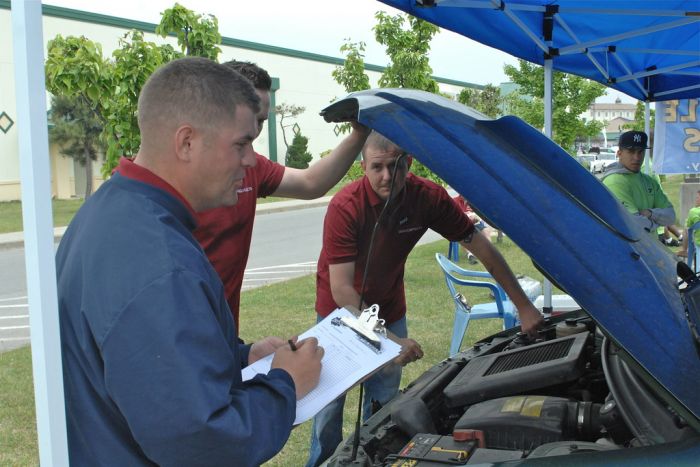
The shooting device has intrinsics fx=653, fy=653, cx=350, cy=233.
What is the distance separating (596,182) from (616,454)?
31.0 inches

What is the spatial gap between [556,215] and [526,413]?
0.69m

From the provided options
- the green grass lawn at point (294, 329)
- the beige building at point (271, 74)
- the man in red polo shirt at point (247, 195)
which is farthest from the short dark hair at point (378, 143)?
the beige building at point (271, 74)

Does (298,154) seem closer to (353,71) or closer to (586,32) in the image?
(353,71)

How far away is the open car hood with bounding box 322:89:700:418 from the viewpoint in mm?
1678

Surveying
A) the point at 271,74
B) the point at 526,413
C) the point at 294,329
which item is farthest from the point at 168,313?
the point at 271,74

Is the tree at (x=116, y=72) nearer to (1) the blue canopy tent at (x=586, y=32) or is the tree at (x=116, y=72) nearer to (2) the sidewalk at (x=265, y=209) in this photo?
(1) the blue canopy tent at (x=586, y=32)

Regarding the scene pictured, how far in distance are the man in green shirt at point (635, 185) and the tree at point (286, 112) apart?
35023mm

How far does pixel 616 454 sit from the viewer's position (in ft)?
5.16

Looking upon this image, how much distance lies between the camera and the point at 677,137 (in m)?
9.55

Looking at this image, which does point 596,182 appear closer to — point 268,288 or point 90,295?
point 90,295

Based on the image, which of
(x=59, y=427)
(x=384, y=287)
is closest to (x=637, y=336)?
(x=59, y=427)

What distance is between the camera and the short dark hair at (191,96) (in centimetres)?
144

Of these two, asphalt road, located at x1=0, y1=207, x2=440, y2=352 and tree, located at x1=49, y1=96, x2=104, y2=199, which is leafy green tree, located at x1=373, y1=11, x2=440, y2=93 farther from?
tree, located at x1=49, y1=96, x2=104, y2=199

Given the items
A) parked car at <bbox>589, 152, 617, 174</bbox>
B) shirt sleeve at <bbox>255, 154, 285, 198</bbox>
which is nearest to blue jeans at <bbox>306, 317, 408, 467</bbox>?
shirt sleeve at <bbox>255, 154, 285, 198</bbox>
